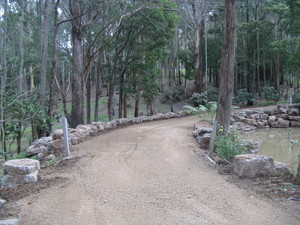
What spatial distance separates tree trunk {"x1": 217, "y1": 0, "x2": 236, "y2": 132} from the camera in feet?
29.4

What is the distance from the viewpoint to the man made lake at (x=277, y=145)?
35.8 ft

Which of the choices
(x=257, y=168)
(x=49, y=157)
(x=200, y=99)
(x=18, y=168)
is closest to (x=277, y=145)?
(x=257, y=168)

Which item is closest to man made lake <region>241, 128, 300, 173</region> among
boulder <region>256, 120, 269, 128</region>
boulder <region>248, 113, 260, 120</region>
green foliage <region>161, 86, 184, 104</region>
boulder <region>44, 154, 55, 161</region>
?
boulder <region>256, 120, 269, 128</region>

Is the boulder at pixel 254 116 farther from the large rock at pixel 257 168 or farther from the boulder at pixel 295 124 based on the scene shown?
the large rock at pixel 257 168

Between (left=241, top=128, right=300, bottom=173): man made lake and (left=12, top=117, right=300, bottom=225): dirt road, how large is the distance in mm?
3561

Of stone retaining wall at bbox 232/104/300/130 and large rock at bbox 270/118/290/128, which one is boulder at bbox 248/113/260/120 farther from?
large rock at bbox 270/118/290/128

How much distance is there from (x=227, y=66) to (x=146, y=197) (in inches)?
206

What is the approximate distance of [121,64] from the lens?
20422 mm

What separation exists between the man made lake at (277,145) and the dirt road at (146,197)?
11.7 ft

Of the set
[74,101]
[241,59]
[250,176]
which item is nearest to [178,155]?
[250,176]

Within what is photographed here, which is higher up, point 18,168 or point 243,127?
point 18,168

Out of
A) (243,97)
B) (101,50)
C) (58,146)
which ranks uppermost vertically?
(101,50)

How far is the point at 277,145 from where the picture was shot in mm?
14023

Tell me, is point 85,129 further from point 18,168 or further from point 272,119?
point 272,119
